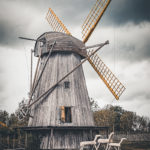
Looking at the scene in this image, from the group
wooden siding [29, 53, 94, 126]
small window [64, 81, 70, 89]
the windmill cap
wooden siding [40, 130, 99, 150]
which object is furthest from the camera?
the windmill cap

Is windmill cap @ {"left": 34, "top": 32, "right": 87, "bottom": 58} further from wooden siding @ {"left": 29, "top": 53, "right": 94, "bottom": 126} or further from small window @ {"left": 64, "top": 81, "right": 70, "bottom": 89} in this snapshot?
small window @ {"left": 64, "top": 81, "right": 70, "bottom": 89}

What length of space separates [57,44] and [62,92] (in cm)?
386

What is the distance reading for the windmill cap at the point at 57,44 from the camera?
15086 mm

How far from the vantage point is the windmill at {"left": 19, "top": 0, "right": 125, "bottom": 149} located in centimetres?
1297

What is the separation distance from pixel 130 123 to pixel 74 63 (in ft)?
125

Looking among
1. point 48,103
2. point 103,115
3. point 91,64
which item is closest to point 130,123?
point 103,115

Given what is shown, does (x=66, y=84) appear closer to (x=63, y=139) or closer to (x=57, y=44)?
(x=57, y=44)

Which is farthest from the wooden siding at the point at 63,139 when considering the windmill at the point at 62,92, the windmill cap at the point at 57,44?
the windmill cap at the point at 57,44

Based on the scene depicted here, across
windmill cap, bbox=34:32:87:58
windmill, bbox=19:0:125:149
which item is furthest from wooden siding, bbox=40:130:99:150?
windmill cap, bbox=34:32:87:58

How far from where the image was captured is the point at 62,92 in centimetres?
1399

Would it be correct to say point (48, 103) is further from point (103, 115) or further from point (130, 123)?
point (130, 123)

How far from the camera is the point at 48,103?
13656 mm

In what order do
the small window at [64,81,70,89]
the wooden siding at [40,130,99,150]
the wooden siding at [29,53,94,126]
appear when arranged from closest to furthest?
1. the wooden siding at [40,130,99,150]
2. the wooden siding at [29,53,94,126]
3. the small window at [64,81,70,89]

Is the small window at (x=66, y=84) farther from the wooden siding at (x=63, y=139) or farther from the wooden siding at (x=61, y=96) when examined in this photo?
the wooden siding at (x=63, y=139)
